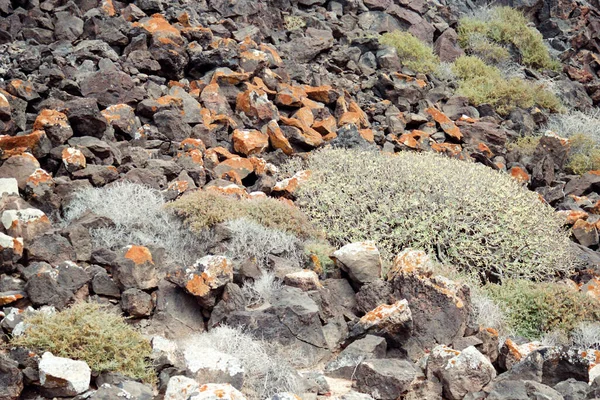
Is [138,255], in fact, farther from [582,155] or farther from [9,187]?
[582,155]

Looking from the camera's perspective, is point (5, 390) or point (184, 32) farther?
point (184, 32)

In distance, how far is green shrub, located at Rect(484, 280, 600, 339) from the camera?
745cm

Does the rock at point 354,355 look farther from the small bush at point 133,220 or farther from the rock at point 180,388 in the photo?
the small bush at point 133,220

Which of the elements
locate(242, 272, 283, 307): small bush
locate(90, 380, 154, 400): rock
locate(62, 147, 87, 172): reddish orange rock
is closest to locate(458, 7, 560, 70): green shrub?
locate(62, 147, 87, 172): reddish orange rock

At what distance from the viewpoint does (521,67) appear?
1889 cm

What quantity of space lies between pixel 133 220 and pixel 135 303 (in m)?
1.65

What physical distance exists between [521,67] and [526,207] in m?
10.7

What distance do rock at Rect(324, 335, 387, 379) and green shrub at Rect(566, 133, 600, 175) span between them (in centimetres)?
939

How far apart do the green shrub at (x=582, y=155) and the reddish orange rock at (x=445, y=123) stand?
2487 millimetres

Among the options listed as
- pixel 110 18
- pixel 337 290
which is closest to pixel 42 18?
pixel 110 18

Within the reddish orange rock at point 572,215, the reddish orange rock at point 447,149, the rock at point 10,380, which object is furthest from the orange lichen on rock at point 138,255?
the reddish orange rock at point 447,149

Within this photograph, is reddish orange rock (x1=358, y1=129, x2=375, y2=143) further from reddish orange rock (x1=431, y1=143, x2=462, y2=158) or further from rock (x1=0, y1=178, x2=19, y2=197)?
rock (x1=0, y1=178, x2=19, y2=197)

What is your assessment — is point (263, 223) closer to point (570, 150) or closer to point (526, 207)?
point (526, 207)

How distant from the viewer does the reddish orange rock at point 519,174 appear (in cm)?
1309
